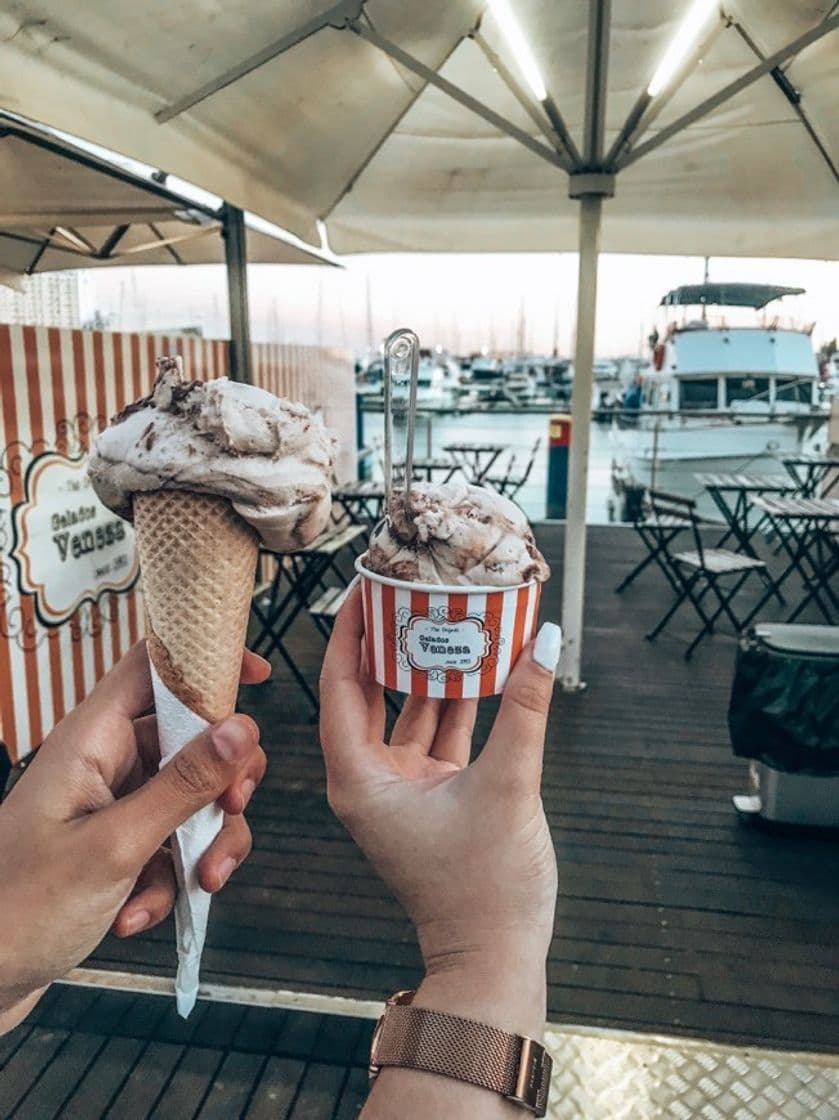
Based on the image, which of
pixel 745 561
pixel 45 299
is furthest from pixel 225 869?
pixel 45 299

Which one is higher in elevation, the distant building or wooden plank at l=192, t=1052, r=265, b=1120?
the distant building

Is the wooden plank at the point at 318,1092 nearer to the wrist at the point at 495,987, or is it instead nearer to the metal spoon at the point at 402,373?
the wrist at the point at 495,987

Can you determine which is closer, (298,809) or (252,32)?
(252,32)

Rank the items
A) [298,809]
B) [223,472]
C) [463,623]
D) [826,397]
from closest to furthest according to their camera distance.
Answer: [223,472]
[463,623]
[298,809]
[826,397]

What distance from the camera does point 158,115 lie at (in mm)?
2736

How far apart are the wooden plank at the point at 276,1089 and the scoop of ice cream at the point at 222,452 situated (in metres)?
1.53

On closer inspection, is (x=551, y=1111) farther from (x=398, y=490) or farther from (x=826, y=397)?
(x=826, y=397)

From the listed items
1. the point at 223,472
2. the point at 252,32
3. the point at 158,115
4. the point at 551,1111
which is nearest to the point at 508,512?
the point at 223,472

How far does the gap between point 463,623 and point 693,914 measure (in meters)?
2.01

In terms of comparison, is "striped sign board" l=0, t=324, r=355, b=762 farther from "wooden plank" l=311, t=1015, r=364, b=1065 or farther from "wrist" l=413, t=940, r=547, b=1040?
"wrist" l=413, t=940, r=547, b=1040

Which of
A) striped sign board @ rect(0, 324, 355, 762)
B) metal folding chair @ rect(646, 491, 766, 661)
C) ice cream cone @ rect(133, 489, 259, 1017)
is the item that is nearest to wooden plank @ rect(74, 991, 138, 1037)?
ice cream cone @ rect(133, 489, 259, 1017)

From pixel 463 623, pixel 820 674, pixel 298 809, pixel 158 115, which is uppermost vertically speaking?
pixel 158 115

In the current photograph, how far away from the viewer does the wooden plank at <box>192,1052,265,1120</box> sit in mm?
1912

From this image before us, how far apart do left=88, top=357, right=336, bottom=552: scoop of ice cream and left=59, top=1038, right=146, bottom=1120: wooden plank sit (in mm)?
1607
